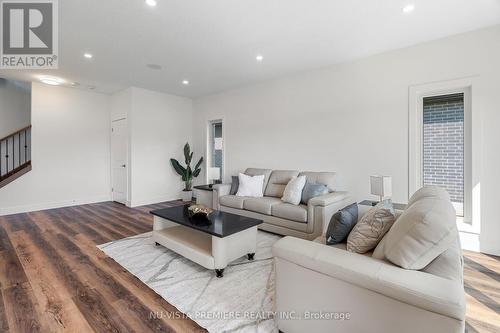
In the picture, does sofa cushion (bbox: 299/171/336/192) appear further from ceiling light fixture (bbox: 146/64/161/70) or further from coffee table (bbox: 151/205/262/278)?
ceiling light fixture (bbox: 146/64/161/70)

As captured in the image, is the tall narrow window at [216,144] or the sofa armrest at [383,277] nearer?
the sofa armrest at [383,277]

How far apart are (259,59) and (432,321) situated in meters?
3.67

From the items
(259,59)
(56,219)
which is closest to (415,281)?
(259,59)

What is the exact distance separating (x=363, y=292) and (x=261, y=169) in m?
3.53

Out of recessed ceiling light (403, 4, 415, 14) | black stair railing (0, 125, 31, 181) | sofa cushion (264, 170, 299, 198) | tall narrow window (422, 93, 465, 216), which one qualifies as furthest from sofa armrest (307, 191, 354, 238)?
black stair railing (0, 125, 31, 181)

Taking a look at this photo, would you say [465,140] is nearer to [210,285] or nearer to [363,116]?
[363,116]

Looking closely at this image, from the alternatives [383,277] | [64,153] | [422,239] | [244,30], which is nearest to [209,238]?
[383,277]

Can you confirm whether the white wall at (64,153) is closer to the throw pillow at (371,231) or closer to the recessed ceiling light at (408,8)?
the throw pillow at (371,231)

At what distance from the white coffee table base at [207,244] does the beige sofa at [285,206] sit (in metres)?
0.82

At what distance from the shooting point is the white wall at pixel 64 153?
484 centimetres


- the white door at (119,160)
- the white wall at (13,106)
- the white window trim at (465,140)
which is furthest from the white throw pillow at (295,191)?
the white wall at (13,106)

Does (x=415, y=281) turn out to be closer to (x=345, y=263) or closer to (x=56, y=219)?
(x=345, y=263)

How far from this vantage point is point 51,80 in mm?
4688

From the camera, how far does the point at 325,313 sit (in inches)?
51.6
